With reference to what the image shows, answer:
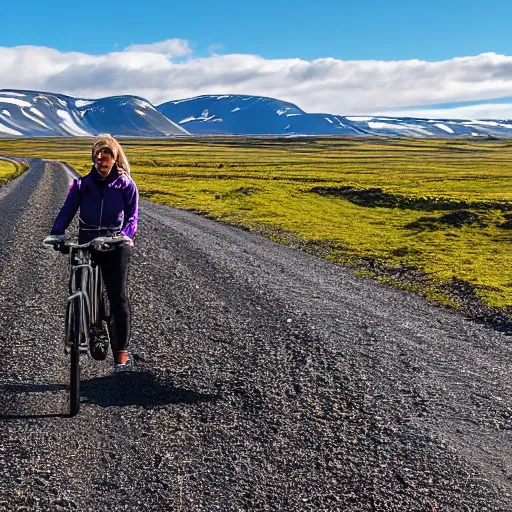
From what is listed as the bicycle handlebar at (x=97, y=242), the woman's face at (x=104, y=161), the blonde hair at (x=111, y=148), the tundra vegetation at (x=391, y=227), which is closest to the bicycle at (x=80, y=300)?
the bicycle handlebar at (x=97, y=242)

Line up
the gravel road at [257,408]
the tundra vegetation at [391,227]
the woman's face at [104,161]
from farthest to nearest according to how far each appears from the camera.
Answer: the tundra vegetation at [391,227] → the woman's face at [104,161] → the gravel road at [257,408]

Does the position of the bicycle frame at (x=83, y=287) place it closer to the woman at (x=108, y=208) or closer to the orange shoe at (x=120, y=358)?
the woman at (x=108, y=208)

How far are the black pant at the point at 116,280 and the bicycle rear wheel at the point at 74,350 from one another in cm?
59

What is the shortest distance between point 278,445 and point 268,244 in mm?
17225

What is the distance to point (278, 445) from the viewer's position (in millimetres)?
6555

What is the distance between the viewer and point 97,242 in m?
7.23

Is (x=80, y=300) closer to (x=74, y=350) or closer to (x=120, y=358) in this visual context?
(x=74, y=350)

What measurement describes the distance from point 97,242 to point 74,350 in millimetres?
1411

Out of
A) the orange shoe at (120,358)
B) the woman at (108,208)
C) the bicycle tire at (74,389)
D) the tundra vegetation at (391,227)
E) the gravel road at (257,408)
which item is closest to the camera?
the gravel road at (257,408)

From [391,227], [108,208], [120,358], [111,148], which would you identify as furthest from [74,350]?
[391,227]

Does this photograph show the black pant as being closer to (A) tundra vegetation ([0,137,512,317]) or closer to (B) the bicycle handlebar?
(B) the bicycle handlebar

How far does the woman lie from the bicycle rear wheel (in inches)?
24.2

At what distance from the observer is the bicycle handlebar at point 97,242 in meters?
7.26

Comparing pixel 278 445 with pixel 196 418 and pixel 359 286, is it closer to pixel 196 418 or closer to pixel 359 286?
pixel 196 418
